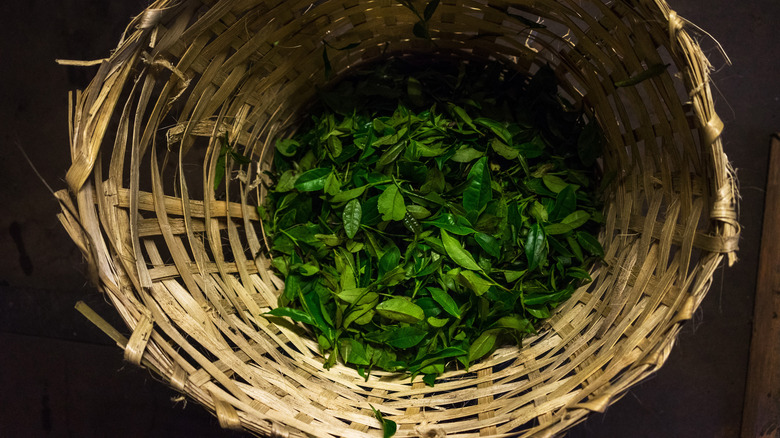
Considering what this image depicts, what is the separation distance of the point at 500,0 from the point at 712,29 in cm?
43

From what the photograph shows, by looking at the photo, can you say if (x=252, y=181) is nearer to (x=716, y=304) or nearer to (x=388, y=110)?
(x=388, y=110)

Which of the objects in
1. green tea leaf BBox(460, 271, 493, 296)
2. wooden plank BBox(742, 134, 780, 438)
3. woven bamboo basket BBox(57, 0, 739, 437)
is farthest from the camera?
wooden plank BBox(742, 134, 780, 438)

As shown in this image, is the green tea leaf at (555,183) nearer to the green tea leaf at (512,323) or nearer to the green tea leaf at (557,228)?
the green tea leaf at (557,228)

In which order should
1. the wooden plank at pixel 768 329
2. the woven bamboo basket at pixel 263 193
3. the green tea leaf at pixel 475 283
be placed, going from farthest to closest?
the wooden plank at pixel 768 329, the green tea leaf at pixel 475 283, the woven bamboo basket at pixel 263 193

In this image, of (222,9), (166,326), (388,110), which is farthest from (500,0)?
(166,326)

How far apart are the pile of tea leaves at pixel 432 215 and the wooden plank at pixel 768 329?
340 millimetres

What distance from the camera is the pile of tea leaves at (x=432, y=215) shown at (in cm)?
66

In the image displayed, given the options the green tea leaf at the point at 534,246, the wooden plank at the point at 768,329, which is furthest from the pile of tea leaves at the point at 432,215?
the wooden plank at the point at 768,329

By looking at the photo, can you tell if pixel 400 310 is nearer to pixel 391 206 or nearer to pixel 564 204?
pixel 391 206

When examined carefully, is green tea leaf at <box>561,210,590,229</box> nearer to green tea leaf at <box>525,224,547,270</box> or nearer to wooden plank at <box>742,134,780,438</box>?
green tea leaf at <box>525,224,547,270</box>

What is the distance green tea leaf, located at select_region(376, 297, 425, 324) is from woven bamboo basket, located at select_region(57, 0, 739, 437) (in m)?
0.10

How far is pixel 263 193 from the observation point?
0.77 metres

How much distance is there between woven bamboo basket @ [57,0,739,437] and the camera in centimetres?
53

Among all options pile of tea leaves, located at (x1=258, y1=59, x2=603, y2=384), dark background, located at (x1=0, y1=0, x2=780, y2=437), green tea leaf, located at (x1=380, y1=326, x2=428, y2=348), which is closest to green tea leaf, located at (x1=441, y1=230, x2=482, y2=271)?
pile of tea leaves, located at (x1=258, y1=59, x2=603, y2=384)
